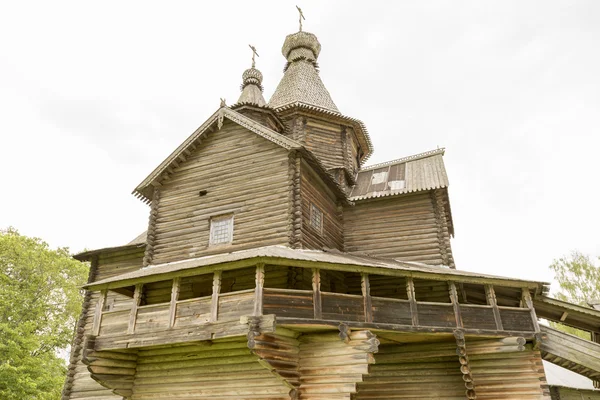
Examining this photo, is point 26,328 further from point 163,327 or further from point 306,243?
point 306,243

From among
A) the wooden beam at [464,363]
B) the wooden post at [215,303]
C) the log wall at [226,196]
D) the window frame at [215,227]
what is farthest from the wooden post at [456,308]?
the window frame at [215,227]

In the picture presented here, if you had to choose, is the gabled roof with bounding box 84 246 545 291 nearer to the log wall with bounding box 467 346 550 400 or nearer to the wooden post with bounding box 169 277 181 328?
the wooden post with bounding box 169 277 181 328

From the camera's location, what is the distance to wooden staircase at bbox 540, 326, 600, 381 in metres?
13.0

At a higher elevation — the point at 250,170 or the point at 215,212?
the point at 250,170

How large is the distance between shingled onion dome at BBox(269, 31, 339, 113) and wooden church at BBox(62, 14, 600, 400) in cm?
314

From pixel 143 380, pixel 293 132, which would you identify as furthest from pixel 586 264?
pixel 143 380

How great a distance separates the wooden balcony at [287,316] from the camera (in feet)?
35.7

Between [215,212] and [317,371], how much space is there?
6990 millimetres

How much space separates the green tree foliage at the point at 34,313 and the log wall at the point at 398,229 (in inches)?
702

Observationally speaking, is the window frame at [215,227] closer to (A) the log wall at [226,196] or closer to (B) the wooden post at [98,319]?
(A) the log wall at [226,196]

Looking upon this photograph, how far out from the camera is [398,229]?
58.4 ft

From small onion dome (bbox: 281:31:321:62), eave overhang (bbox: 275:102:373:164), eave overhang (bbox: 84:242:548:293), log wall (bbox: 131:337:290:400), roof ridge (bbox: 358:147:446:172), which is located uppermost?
small onion dome (bbox: 281:31:321:62)

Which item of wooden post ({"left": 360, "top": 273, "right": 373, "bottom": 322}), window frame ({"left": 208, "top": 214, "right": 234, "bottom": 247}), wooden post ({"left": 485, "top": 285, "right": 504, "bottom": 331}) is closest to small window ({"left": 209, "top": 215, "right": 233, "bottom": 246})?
window frame ({"left": 208, "top": 214, "right": 234, "bottom": 247})

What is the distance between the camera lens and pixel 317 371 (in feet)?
37.3
